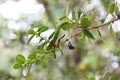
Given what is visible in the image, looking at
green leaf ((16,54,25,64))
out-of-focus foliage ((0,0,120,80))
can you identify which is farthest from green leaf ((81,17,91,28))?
green leaf ((16,54,25,64))

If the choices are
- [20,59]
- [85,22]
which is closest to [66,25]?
[85,22]

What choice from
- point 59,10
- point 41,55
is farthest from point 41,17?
point 41,55

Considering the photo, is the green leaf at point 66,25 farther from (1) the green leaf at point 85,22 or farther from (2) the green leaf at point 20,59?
(2) the green leaf at point 20,59

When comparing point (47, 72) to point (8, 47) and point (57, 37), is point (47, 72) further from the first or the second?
point (57, 37)

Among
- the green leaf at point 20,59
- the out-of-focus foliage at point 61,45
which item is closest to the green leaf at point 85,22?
the out-of-focus foliage at point 61,45

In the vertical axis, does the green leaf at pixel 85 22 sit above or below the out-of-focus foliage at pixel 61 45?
below

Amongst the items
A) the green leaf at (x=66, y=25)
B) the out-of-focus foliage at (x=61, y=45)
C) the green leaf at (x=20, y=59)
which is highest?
the out-of-focus foliage at (x=61, y=45)

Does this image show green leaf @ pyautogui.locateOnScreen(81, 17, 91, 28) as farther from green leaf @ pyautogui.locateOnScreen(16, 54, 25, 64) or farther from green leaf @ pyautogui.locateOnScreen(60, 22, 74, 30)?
green leaf @ pyautogui.locateOnScreen(16, 54, 25, 64)

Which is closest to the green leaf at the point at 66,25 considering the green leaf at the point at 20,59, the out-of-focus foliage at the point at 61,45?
the out-of-focus foliage at the point at 61,45

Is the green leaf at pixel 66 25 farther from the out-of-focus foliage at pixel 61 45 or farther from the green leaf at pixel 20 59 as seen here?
the green leaf at pixel 20 59
